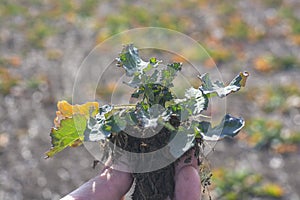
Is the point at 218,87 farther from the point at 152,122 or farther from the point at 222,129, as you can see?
the point at 152,122

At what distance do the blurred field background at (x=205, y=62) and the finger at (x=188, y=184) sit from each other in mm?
2209

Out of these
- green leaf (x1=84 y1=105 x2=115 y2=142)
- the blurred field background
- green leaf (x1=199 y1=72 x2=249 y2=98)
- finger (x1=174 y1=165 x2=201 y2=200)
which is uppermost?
the blurred field background

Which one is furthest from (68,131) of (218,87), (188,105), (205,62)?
(205,62)

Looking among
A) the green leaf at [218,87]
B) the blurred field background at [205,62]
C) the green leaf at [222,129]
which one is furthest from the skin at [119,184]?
the blurred field background at [205,62]

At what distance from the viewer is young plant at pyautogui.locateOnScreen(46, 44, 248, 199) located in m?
1.87

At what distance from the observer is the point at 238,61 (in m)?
5.97

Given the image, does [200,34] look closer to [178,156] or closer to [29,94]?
[29,94]

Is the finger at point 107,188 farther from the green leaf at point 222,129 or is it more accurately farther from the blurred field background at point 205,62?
the blurred field background at point 205,62

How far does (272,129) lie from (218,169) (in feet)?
2.15

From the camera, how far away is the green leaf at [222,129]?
72.9 inches

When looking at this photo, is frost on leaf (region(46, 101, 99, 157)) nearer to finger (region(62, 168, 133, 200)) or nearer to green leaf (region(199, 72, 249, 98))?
finger (region(62, 168, 133, 200))

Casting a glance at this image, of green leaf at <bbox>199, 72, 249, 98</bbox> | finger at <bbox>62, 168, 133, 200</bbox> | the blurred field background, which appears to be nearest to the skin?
finger at <bbox>62, 168, 133, 200</bbox>

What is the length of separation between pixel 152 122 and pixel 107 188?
0.28 metres

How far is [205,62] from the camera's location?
234 inches
